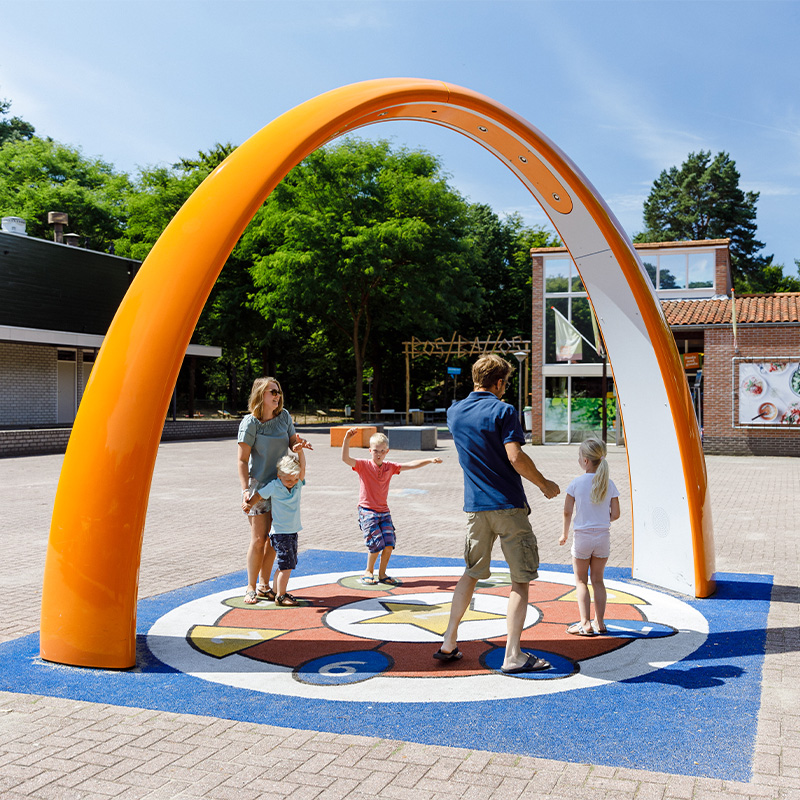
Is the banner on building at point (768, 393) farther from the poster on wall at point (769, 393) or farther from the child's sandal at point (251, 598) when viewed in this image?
the child's sandal at point (251, 598)

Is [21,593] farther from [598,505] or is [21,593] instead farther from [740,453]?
[740,453]

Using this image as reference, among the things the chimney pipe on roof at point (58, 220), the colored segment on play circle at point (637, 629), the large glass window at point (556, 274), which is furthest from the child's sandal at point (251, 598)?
the chimney pipe on roof at point (58, 220)

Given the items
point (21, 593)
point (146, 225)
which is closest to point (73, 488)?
point (21, 593)

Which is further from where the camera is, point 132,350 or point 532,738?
point 132,350

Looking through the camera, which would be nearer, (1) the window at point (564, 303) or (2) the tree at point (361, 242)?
(1) the window at point (564, 303)

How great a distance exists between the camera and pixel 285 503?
622 cm

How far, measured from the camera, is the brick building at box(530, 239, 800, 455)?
25.5 m

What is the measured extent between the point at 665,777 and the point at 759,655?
2.11 metres

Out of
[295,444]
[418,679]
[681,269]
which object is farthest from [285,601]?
[681,269]

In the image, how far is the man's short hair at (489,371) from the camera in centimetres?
489

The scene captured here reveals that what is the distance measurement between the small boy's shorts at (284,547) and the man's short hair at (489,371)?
88.7 inches

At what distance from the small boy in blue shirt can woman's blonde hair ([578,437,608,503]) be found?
2119 millimetres

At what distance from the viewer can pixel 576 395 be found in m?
29.6

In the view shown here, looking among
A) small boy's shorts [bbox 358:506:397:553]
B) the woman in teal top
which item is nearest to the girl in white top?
small boy's shorts [bbox 358:506:397:553]
